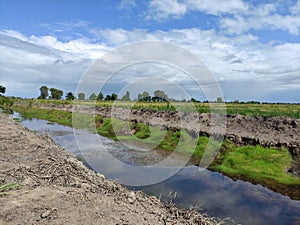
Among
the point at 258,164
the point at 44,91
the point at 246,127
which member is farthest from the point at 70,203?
the point at 44,91

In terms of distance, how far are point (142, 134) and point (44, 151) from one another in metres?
15.3

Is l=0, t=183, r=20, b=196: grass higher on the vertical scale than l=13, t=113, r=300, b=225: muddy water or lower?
higher

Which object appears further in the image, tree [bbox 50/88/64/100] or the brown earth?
tree [bbox 50/88/64/100]

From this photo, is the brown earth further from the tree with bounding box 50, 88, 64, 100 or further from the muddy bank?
the tree with bounding box 50, 88, 64, 100

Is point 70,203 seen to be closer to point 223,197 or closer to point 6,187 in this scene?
point 6,187

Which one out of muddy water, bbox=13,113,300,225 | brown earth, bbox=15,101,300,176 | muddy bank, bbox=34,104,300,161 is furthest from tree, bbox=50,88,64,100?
muddy water, bbox=13,113,300,225

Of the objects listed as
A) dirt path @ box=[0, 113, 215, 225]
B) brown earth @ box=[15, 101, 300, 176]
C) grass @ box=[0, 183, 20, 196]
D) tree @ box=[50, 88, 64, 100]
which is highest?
tree @ box=[50, 88, 64, 100]

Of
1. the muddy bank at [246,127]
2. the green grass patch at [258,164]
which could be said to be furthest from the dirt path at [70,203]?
the muddy bank at [246,127]

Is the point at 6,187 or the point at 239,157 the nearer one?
the point at 6,187

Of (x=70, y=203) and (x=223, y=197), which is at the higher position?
(x=70, y=203)

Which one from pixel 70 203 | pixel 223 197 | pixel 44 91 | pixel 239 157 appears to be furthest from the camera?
pixel 44 91

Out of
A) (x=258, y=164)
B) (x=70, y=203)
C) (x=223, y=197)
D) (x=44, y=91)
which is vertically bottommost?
(x=223, y=197)

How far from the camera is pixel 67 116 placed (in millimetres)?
47500

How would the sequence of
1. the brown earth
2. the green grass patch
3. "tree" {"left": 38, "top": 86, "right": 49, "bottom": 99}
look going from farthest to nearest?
"tree" {"left": 38, "top": 86, "right": 49, "bottom": 99} → the brown earth → the green grass patch
